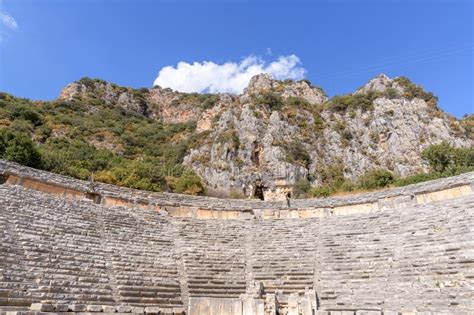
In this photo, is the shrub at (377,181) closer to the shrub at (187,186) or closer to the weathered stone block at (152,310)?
the shrub at (187,186)

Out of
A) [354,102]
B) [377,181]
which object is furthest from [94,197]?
[354,102]

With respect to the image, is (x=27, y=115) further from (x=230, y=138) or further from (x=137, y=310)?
(x=137, y=310)

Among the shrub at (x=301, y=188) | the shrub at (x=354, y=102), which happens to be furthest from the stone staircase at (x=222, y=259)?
the shrub at (x=354, y=102)

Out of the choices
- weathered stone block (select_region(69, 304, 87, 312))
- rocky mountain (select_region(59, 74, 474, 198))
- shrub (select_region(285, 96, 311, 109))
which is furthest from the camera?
shrub (select_region(285, 96, 311, 109))

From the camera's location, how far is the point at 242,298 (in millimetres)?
9914

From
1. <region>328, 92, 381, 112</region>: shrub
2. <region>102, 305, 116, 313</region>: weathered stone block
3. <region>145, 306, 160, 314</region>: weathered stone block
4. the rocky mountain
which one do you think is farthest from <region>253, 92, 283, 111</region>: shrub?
<region>102, 305, 116, 313</region>: weathered stone block

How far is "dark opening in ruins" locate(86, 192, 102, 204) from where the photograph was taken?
627 inches

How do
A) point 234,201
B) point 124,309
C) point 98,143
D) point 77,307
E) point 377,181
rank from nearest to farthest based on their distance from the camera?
1. point 77,307
2. point 124,309
3. point 234,201
4. point 377,181
5. point 98,143

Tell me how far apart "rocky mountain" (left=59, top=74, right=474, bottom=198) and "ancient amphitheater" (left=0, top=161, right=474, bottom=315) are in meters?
13.0

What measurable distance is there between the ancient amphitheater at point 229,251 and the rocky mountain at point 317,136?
1298cm

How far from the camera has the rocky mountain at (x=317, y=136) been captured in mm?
33062

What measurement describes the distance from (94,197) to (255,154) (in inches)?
796

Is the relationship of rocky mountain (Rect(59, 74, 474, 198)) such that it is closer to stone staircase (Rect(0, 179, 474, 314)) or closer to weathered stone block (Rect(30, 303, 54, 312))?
stone staircase (Rect(0, 179, 474, 314))

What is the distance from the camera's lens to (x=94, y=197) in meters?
16.1
